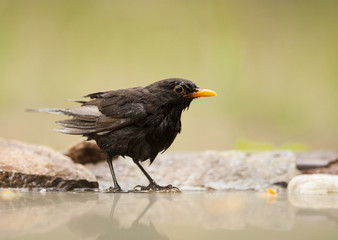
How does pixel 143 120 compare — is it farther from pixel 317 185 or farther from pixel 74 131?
pixel 317 185

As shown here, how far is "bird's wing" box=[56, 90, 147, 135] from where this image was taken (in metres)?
3.84

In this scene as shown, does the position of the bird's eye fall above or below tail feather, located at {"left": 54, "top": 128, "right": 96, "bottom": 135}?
above

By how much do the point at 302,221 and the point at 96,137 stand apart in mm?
2325

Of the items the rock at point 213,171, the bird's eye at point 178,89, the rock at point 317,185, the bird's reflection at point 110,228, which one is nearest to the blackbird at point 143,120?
the bird's eye at point 178,89

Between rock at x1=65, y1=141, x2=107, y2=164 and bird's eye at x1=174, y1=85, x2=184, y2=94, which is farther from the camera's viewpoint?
rock at x1=65, y1=141, x2=107, y2=164

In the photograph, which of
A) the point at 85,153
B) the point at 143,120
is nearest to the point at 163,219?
the point at 143,120

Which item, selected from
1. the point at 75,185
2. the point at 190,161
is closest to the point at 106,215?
the point at 75,185

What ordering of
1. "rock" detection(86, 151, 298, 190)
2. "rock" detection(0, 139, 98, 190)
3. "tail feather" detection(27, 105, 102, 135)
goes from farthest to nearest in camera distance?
"rock" detection(86, 151, 298, 190) < "tail feather" detection(27, 105, 102, 135) < "rock" detection(0, 139, 98, 190)

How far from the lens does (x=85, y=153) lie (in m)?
5.36

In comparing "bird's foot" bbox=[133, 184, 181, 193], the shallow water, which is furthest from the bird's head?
the shallow water

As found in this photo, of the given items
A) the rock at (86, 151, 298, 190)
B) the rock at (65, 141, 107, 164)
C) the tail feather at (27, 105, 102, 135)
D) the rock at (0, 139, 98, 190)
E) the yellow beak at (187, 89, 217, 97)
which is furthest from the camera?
the rock at (65, 141, 107, 164)

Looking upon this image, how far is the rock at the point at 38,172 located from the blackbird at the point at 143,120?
17.0 inches

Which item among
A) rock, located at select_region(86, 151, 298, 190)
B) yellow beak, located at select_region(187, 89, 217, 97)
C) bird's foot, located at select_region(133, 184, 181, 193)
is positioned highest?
yellow beak, located at select_region(187, 89, 217, 97)

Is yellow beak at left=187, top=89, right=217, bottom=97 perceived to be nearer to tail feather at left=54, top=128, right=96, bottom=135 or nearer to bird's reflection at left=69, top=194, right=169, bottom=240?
tail feather at left=54, top=128, right=96, bottom=135
